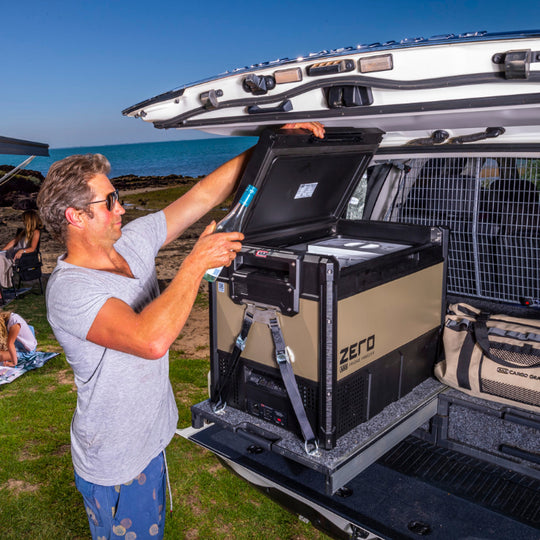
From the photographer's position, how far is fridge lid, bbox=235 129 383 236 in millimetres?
2102

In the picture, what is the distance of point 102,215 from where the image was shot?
196 centimetres

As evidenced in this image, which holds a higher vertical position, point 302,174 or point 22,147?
point 22,147

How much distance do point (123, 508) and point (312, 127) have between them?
172cm

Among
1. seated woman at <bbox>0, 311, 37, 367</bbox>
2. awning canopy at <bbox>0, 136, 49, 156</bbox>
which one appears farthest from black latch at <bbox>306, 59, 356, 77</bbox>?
seated woman at <bbox>0, 311, 37, 367</bbox>

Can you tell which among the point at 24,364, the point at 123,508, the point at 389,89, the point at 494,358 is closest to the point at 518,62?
the point at 389,89

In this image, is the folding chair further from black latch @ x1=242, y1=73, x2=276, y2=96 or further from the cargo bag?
the cargo bag

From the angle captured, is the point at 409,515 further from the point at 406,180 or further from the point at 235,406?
the point at 406,180

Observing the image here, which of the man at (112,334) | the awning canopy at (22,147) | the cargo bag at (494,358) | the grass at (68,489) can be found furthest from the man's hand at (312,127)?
the awning canopy at (22,147)

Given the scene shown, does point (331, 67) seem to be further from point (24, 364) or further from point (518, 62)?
point (24, 364)

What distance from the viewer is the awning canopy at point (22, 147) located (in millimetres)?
6098

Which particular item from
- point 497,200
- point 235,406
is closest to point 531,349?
point 497,200

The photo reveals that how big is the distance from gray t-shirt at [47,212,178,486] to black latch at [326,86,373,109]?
1.06 m

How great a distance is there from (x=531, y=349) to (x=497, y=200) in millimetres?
978

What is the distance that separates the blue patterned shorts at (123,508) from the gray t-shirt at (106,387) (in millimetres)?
66
